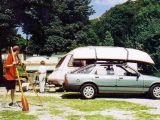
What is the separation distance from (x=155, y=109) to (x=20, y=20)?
51.8ft

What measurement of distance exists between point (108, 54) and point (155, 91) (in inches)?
175

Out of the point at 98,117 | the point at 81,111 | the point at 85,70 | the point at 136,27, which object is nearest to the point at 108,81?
the point at 85,70

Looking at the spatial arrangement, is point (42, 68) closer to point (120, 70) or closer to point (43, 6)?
point (120, 70)

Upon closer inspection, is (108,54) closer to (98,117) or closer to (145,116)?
(145,116)

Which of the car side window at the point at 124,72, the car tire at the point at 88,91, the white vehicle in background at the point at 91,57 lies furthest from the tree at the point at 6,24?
the car side window at the point at 124,72

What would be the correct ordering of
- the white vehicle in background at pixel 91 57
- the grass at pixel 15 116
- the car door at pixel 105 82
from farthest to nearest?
the white vehicle in background at pixel 91 57
the car door at pixel 105 82
the grass at pixel 15 116

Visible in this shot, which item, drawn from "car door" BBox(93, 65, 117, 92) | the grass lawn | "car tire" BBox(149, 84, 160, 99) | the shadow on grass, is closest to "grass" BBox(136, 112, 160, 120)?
the grass lawn

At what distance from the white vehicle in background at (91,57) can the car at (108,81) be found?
3.28 meters

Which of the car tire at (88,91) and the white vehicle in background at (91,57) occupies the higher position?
the white vehicle in background at (91,57)

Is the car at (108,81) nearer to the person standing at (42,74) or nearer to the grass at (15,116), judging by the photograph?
the person standing at (42,74)

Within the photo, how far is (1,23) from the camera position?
1034 inches

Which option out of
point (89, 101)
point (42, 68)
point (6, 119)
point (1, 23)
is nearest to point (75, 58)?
point (42, 68)

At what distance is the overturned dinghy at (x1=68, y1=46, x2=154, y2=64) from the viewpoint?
70.9 ft

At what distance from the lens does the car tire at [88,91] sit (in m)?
17.8
